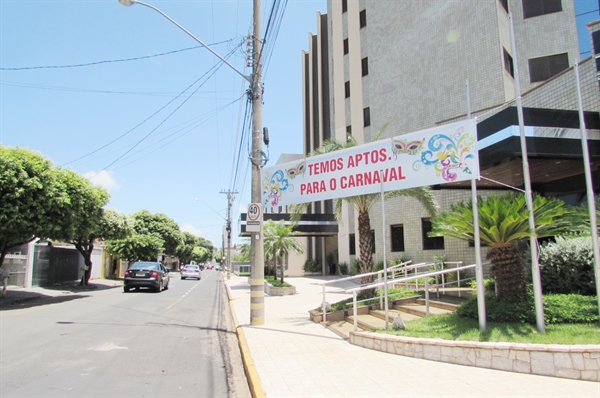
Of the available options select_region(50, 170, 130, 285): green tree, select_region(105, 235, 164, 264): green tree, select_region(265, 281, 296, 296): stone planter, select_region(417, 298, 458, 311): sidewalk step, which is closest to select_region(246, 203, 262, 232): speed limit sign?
select_region(417, 298, 458, 311): sidewalk step

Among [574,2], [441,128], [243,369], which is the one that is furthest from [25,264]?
[574,2]

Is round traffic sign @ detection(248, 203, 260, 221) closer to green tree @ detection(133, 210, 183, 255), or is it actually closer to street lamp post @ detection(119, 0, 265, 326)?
street lamp post @ detection(119, 0, 265, 326)

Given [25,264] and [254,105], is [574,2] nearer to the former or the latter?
[254,105]

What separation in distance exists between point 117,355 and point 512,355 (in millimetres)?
6454

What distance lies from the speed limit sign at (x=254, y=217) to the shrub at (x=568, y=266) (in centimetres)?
645

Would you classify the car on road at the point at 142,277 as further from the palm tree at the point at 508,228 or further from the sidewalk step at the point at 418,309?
the palm tree at the point at 508,228

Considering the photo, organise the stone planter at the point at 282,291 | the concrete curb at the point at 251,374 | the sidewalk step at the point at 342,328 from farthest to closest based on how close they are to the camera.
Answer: the stone planter at the point at 282,291, the sidewalk step at the point at 342,328, the concrete curb at the point at 251,374

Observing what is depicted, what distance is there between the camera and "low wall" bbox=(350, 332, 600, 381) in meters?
5.23

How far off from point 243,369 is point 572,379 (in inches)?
189

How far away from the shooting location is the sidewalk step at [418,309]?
9.58m

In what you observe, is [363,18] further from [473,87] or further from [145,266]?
[145,266]

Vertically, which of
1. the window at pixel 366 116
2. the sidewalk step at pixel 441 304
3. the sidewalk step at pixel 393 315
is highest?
the window at pixel 366 116

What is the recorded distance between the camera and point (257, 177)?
1094 cm

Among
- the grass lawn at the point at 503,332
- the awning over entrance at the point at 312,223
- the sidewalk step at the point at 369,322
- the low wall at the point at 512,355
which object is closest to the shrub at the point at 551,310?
the grass lawn at the point at 503,332
